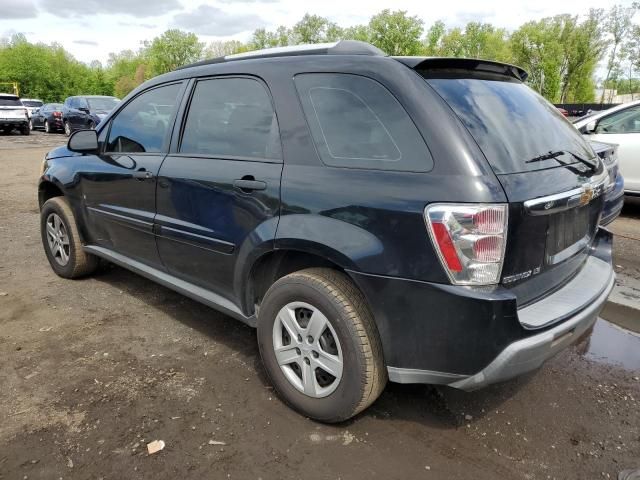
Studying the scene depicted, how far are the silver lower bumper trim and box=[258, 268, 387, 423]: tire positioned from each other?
0.16 m

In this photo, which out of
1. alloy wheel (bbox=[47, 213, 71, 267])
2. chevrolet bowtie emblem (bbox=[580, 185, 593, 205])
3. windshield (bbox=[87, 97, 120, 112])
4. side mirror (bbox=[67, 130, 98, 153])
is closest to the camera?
chevrolet bowtie emblem (bbox=[580, 185, 593, 205])

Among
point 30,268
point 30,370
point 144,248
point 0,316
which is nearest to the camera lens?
point 30,370

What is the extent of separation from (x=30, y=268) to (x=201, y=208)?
2.96 metres

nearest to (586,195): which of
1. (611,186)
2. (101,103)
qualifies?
(611,186)

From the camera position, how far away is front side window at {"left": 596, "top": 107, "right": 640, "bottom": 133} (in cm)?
716

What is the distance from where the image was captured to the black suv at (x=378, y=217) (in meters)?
2.09

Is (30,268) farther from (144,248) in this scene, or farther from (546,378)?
(546,378)

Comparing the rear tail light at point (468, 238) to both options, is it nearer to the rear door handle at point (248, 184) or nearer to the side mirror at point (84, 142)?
the rear door handle at point (248, 184)

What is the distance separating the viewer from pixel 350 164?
2375mm

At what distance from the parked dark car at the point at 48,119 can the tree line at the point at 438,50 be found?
101 ft

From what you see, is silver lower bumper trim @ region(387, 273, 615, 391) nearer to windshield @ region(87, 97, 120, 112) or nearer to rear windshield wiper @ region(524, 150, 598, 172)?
rear windshield wiper @ region(524, 150, 598, 172)

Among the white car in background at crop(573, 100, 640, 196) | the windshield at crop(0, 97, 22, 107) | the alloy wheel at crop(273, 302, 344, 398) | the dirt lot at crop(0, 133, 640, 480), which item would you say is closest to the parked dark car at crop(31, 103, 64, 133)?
the windshield at crop(0, 97, 22, 107)

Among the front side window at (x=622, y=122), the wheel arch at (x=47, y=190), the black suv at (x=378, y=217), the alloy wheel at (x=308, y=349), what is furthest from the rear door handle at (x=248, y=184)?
the front side window at (x=622, y=122)

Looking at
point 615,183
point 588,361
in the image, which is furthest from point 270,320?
point 615,183
